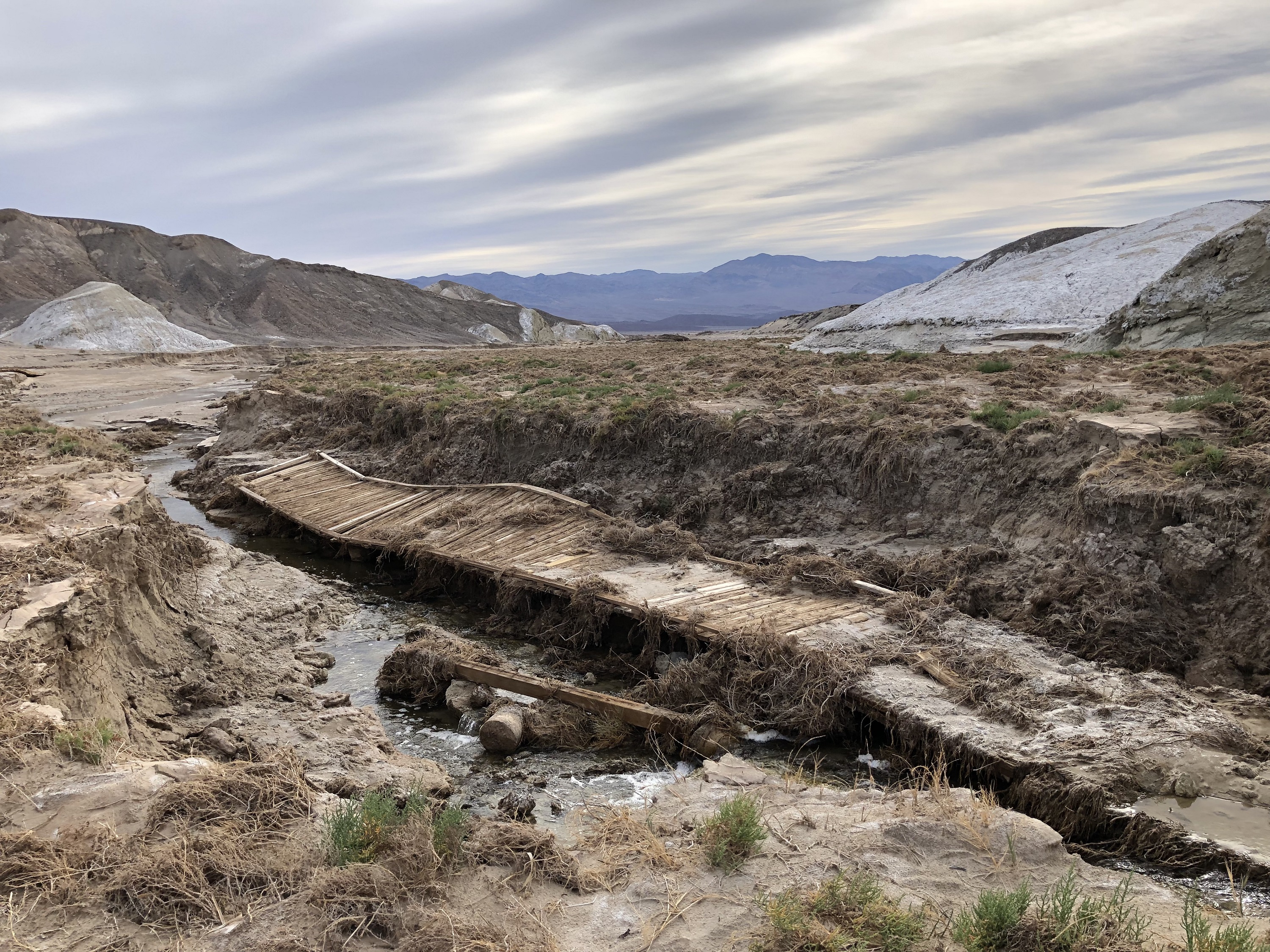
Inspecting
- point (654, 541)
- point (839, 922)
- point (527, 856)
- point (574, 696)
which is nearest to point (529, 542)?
point (654, 541)

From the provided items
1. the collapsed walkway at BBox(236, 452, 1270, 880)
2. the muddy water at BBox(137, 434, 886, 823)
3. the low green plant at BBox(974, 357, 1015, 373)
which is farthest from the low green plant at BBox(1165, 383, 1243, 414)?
the muddy water at BBox(137, 434, 886, 823)

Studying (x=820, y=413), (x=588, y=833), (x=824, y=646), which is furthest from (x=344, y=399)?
(x=588, y=833)

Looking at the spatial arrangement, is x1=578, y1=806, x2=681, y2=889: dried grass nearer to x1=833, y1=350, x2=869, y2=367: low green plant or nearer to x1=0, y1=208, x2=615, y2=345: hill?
x1=833, y1=350, x2=869, y2=367: low green plant

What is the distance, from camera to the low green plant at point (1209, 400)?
10727 millimetres

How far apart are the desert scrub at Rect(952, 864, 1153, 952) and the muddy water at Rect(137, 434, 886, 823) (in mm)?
2924

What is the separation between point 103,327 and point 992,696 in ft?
A: 225

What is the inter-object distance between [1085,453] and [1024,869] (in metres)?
6.87

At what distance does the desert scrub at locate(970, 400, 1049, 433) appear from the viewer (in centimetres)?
1176

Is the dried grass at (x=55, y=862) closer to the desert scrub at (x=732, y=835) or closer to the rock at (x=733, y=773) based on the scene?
the desert scrub at (x=732, y=835)

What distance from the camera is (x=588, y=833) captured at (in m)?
5.79

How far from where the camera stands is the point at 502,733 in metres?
8.14

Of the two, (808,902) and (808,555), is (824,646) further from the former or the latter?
(808,902)

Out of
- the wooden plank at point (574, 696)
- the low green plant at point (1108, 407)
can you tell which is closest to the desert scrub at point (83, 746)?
the wooden plank at point (574, 696)

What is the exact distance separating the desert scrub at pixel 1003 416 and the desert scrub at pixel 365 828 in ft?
31.0
